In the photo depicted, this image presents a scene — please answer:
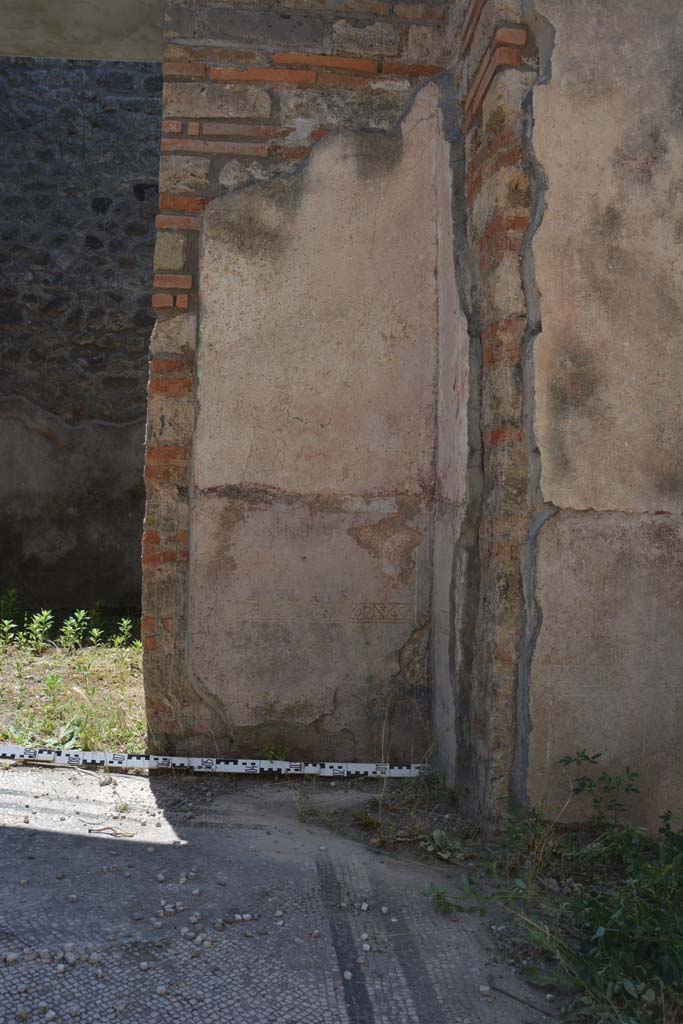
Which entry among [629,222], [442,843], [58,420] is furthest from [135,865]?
[58,420]

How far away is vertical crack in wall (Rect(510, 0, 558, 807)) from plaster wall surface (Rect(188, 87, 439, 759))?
77 centimetres

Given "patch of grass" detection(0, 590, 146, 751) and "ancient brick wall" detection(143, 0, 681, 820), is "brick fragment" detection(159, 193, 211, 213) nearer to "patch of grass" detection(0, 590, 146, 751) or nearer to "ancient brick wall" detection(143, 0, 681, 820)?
"ancient brick wall" detection(143, 0, 681, 820)

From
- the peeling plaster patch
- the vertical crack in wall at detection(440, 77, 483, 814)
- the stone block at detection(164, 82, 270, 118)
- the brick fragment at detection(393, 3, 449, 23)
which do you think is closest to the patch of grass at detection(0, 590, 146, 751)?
the peeling plaster patch

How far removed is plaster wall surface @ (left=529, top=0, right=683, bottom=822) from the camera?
275cm

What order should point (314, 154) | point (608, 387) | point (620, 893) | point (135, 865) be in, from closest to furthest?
point (620, 893)
point (135, 865)
point (608, 387)
point (314, 154)

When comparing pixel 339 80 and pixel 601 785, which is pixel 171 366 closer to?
pixel 339 80

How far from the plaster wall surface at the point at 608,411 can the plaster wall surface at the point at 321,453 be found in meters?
0.82

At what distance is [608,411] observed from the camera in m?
2.77

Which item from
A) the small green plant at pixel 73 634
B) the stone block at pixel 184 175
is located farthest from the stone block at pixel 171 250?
the small green plant at pixel 73 634

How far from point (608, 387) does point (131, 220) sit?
196 inches

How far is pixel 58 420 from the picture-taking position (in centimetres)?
681

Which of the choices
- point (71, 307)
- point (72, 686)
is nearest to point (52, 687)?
point (72, 686)

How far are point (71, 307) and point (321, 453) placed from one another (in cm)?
402

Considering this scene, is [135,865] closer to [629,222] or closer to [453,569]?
[453,569]
